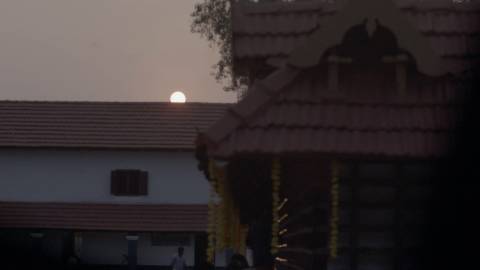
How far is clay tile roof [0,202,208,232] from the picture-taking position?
42.9 m

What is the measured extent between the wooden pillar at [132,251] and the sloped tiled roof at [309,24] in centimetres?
2904

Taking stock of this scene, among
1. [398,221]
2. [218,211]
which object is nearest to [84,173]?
[218,211]

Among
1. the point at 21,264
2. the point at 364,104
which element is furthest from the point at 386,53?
the point at 21,264

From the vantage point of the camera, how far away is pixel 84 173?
4428 cm

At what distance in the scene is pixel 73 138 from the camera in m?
43.9

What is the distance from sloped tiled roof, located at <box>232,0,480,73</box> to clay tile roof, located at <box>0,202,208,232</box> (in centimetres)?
2894

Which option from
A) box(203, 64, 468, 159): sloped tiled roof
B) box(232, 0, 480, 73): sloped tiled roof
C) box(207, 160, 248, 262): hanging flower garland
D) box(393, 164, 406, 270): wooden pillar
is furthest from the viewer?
box(232, 0, 480, 73): sloped tiled roof

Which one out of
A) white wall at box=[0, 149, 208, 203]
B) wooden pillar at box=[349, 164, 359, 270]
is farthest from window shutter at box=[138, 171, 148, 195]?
wooden pillar at box=[349, 164, 359, 270]

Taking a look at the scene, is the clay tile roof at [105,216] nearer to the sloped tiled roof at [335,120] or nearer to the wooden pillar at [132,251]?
the wooden pillar at [132,251]

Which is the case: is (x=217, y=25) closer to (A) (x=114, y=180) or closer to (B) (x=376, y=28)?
(A) (x=114, y=180)

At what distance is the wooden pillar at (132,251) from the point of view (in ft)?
139

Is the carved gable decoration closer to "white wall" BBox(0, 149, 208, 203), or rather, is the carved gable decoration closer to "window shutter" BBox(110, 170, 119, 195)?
"white wall" BBox(0, 149, 208, 203)

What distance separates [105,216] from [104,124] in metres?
3.53

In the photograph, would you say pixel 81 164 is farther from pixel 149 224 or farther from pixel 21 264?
pixel 21 264
